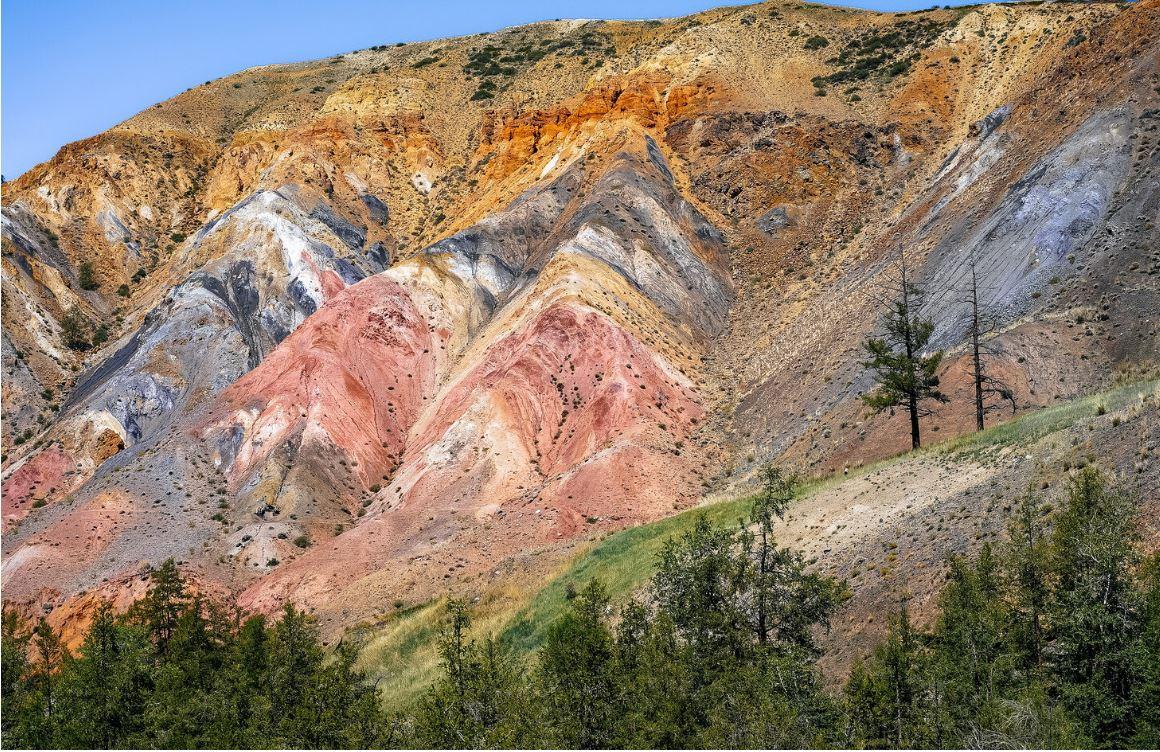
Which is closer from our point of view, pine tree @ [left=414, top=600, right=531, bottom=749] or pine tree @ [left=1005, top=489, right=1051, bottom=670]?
pine tree @ [left=414, top=600, right=531, bottom=749]

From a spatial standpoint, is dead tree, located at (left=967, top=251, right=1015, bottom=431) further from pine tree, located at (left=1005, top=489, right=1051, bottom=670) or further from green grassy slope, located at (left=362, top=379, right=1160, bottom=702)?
pine tree, located at (left=1005, top=489, right=1051, bottom=670)

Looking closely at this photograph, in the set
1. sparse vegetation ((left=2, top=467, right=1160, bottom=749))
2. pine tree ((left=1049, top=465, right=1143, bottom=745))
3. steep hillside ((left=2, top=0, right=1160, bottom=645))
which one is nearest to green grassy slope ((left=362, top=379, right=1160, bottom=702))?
steep hillside ((left=2, top=0, right=1160, bottom=645))

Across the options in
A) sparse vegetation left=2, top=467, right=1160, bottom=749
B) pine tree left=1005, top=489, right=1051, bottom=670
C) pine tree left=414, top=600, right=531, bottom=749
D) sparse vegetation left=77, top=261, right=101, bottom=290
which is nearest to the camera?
sparse vegetation left=2, top=467, right=1160, bottom=749

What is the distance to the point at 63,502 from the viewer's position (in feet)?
184

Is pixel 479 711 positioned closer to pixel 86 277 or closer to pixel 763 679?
pixel 763 679

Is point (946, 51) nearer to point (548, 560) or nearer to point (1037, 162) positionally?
point (1037, 162)


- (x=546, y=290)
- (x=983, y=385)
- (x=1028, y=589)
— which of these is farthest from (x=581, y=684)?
(x=546, y=290)

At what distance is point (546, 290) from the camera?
63.8 metres

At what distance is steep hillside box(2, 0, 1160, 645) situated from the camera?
48.2m

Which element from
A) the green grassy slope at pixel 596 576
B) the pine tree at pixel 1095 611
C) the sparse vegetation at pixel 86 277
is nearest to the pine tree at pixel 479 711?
the pine tree at pixel 1095 611

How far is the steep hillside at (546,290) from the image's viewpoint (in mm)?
48156

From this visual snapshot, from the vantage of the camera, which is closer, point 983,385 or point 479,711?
point 479,711


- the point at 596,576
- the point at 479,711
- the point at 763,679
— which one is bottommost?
the point at 479,711

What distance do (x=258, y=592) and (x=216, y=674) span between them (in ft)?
53.0
